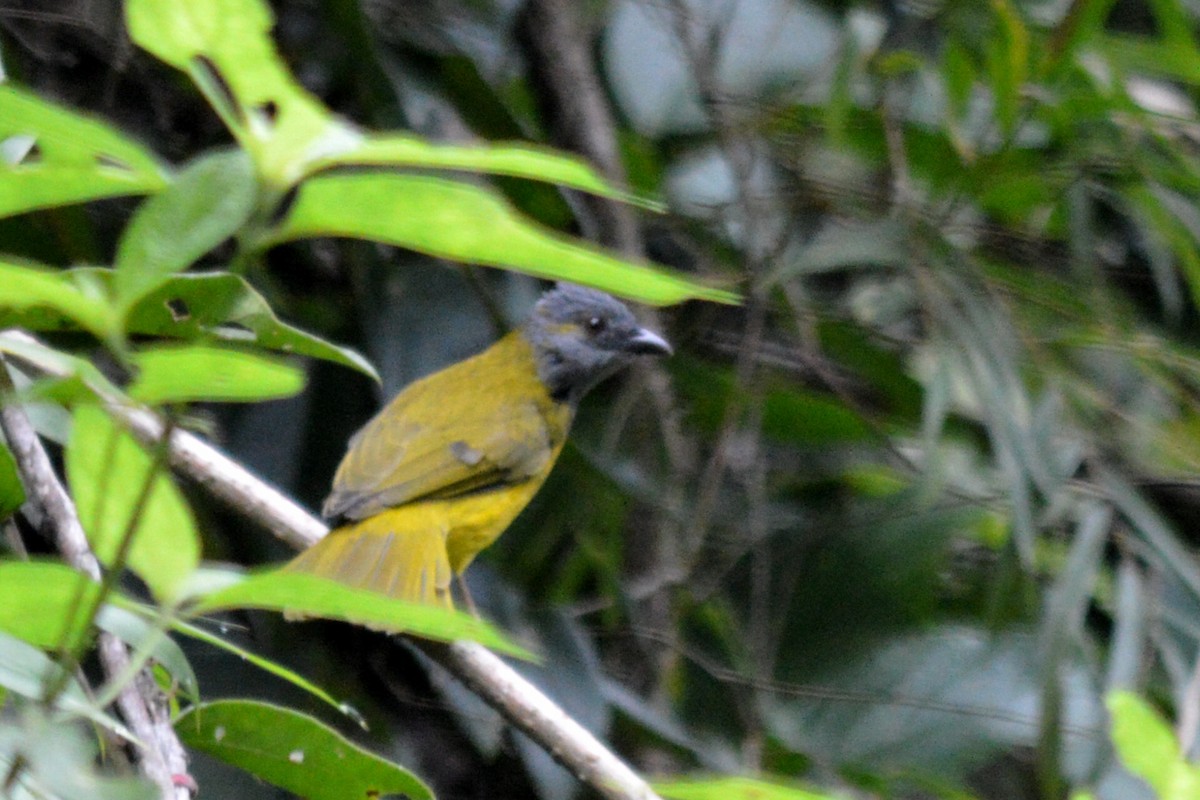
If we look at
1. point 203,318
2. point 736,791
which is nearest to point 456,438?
point 203,318

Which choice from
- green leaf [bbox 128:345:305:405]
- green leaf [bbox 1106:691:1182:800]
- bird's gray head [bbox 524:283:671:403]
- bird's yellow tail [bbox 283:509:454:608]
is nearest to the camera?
green leaf [bbox 128:345:305:405]

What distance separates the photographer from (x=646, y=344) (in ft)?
13.0

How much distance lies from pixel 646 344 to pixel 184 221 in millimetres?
3242

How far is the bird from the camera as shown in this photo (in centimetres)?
310

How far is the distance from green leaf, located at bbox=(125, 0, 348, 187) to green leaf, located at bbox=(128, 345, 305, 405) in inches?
3.9

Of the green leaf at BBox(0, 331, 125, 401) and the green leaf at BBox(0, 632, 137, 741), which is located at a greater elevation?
the green leaf at BBox(0, 331, 125, 401)

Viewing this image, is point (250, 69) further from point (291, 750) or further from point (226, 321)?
point (291, 750)

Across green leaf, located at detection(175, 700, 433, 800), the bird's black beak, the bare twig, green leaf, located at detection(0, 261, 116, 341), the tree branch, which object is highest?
green leaf, located at detection(0, 261, 116, 341)

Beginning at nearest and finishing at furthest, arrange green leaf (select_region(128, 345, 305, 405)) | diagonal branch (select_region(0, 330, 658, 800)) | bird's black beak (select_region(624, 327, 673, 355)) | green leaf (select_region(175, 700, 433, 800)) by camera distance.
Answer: green leaf (select_region(128, 345, 305, 405)), green leaf (select_region(175, 700, 433, 800)), diagonal branch (select_region(0, 330, 658, 800)), bird's black beak (select_region(624, 327, 673, 355))

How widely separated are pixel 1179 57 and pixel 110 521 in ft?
11.4

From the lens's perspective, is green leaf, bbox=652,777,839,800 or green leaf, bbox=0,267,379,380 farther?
green leaf, bbox=0,267,379,380

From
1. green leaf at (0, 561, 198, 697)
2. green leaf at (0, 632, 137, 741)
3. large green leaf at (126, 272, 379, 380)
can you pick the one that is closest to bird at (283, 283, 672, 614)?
large green leaf at (126, 272, 379, 380)

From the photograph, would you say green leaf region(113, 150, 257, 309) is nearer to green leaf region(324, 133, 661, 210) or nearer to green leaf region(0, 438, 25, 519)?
green leaf region(324, 133, 661, 210)

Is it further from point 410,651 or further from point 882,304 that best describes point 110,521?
point 882,304
